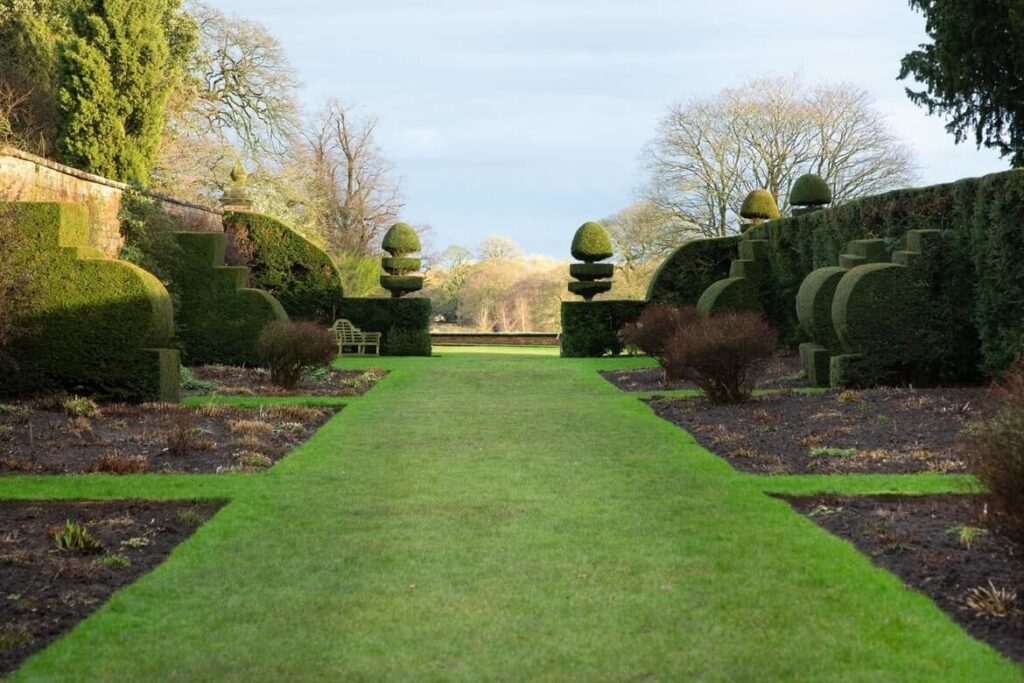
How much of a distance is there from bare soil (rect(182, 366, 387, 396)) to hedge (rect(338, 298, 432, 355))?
640 centimetres

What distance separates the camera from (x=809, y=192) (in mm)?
24109

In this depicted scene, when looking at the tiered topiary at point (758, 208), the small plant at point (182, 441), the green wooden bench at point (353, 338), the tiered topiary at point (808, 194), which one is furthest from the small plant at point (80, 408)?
the tiered topiary at point (758, 208)

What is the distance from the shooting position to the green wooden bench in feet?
86.3

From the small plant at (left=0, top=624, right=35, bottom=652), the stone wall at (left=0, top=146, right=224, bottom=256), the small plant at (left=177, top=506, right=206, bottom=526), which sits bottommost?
the small plant at (left=0, top=624, right=35, bottom=652)

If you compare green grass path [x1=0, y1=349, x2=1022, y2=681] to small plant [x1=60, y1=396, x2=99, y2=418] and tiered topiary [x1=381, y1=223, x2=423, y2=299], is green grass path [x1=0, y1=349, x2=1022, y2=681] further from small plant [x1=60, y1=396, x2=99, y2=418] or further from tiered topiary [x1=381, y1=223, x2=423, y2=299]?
tiered topiary [x1=381, y1=223, x2=423, y2=299]

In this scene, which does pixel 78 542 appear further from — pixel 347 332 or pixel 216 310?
pixel 347 332

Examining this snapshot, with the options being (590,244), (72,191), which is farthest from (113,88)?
(590,244)

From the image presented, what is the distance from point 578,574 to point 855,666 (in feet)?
5.38

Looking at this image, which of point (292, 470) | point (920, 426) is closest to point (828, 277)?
A: point (920, 426)

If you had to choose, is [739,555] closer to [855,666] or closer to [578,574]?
[578,574]

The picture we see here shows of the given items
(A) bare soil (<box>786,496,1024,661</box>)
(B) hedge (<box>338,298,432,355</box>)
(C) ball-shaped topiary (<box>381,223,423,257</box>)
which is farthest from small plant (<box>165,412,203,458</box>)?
(C) ball-shaped topiary (<box>381,223,423,257</box>)

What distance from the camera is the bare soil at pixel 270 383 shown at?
16109 mm

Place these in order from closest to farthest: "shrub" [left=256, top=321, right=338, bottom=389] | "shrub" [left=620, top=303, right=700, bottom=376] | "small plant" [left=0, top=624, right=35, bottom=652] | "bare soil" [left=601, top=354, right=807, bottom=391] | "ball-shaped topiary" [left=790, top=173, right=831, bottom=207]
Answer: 1. "small plant" [left=0, top=624, right=35, bottom=652]
2. "shrub" [left=256, top=321, right=338, bottom=389]
3. "bare soil" [left=601, top=354, right=807, bottom=391]
4. "shrub" [left=620, top=303, right=700, bottom=376]
5. "ball-shaped topiary" [left=790, top=173, right=831, bottom=207]

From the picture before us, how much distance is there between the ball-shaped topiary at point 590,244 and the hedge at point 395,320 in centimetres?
475
